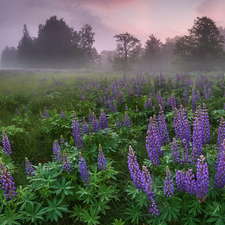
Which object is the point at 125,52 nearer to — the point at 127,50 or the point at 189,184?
the point at 127,50

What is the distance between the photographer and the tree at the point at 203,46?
86.5 feet

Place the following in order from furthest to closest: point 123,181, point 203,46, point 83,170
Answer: point 203,46, point 123,181, point 83,170

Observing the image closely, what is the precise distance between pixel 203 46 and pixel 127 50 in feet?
45.5

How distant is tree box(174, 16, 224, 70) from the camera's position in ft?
86.5

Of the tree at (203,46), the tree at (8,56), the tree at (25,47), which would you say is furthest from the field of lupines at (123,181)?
the tree at (8,56)

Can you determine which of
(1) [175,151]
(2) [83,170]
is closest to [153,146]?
(1) [175,151]

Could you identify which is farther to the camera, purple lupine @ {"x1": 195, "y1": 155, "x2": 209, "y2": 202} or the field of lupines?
the field of lupines

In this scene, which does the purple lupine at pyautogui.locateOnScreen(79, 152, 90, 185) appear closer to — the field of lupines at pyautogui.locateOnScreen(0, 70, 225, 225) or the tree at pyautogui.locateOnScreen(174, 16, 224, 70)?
the field of lupines at pyautogui.locateOnScreen(0, 70, 225, 225)

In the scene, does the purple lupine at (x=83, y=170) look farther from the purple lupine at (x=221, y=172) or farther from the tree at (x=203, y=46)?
the tree at (x=203, y=46)

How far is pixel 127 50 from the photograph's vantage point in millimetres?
32375

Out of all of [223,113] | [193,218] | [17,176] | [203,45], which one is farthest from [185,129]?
[203,45]

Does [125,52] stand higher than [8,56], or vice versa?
[8,56]

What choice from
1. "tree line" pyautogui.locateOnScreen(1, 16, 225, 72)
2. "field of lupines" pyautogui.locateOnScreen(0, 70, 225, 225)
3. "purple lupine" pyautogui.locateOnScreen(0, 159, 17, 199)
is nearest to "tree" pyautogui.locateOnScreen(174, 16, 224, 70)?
"tree line" pyautogui.locateOnScreen(1, 16, 225, 72)

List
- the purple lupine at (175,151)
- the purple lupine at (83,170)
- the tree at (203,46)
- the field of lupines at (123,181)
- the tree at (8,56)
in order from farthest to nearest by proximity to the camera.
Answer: the tree at (8,56) → the tree at (203,46) → the purple lupine at (175,151) → the purple lupine at (83,170) → the field of lupines at (123,181)
